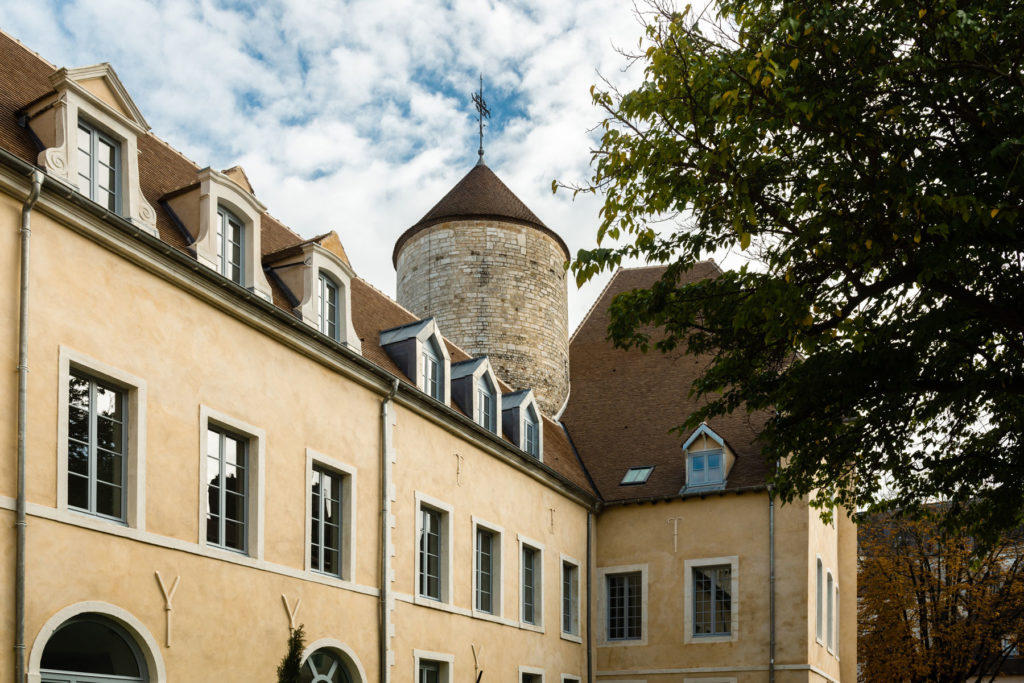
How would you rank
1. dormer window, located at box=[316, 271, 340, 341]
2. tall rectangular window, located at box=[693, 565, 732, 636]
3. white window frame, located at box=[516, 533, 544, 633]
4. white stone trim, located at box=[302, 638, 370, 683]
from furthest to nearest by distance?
1. tall rectangular window, located at box=[693, 565, 732, 636]
2. white window frame, located at box=[516, 533, 544, 633]
3. dormer window, located at box=[316, 271, 340, 341]
4. white stone trim, located at box=[302, 638, 370, 683]

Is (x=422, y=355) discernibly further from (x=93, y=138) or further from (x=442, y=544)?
(x=93, y=138)

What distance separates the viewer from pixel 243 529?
15352 millimetres

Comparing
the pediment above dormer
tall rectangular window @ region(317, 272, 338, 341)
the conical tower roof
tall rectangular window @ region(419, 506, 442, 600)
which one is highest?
the conical tower roof

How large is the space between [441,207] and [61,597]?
2073cm

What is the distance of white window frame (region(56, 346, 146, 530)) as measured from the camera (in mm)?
12172

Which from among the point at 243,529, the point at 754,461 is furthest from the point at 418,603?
the point at 754,461

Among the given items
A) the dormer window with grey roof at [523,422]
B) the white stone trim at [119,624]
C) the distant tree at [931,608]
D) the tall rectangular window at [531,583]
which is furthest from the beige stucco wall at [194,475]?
the distant tree at [931,608]

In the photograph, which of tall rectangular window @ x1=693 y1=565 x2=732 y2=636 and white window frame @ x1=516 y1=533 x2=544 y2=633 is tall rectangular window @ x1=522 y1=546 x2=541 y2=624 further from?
tall rectangular window @ x1=693 y1=565 x2=732 y2=636

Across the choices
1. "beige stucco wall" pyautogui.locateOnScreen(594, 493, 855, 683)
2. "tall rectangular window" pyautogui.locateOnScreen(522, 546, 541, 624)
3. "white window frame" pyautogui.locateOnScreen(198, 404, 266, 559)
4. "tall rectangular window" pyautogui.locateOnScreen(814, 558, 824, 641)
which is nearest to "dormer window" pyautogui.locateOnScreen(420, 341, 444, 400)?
"tall rectangular window" pyautogui.locateOnScreen(522, 546, 541, 624)

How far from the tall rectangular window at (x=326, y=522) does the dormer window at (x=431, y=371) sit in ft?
13.4

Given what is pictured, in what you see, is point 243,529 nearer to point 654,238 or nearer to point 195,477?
point 195,477

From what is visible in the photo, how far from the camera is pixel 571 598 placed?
27031mm

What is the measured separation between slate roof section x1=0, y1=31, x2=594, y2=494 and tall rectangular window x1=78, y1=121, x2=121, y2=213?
1.71 ft

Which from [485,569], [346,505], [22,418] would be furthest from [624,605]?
[22,418]
